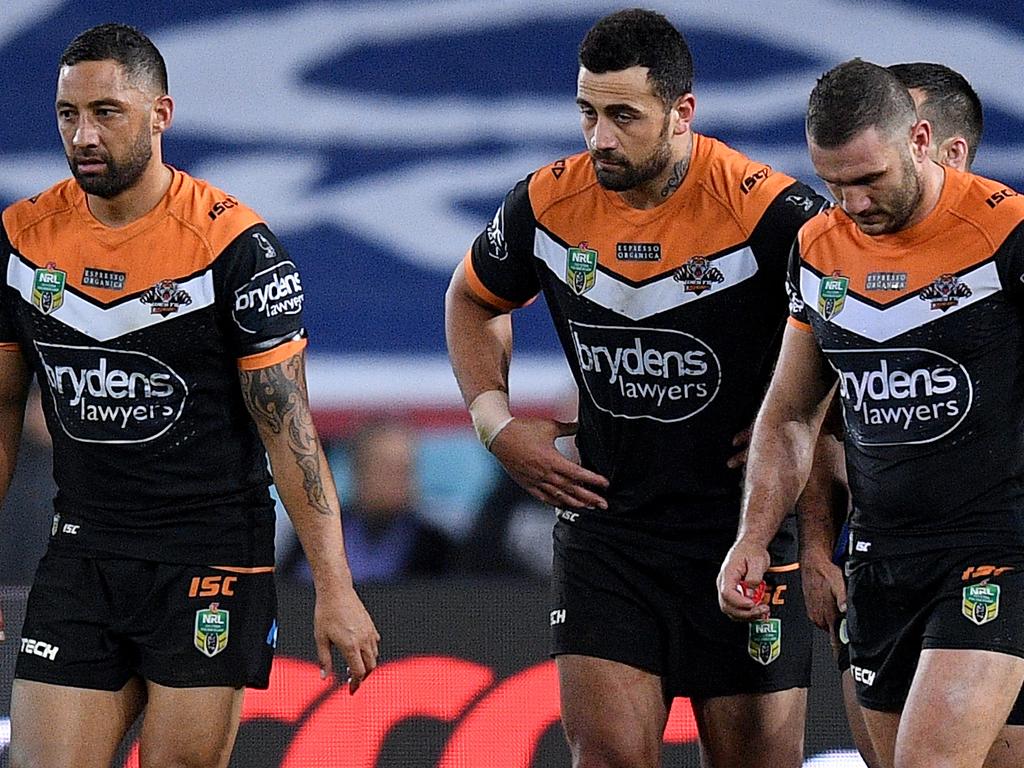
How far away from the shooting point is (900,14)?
762 centimetres

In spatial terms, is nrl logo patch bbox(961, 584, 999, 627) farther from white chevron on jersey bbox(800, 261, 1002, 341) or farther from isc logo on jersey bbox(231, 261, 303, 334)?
isc logo on jersey bbox(231, 261, 303, 334)

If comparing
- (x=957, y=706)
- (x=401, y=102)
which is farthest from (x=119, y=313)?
(x=401, y=102)

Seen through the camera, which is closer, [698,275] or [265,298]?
[265,298]

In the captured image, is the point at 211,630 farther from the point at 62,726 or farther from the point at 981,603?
the point at 981,603

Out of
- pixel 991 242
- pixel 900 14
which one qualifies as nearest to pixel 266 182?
pixel 900 14

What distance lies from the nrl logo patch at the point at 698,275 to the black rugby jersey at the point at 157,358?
84 cm

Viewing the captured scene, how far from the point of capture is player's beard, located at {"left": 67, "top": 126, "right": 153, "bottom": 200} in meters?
3.93

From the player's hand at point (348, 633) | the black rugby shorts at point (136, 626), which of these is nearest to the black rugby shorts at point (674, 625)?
the player's hand at point (348, 633)

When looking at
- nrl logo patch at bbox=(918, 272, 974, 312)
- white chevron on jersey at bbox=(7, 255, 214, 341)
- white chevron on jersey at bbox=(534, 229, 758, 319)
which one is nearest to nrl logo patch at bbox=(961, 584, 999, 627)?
nrl logo patch at bbox=(918, 272, 974, 312)

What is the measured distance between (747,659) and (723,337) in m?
0.73

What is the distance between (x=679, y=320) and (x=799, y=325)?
31cm

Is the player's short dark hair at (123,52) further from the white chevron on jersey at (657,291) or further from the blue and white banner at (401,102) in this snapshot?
the blue and white banner at (401,102)

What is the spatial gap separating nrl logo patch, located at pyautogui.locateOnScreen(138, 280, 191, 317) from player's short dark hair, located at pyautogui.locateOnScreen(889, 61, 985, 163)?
5.51ft

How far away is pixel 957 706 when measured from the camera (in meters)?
3.48
